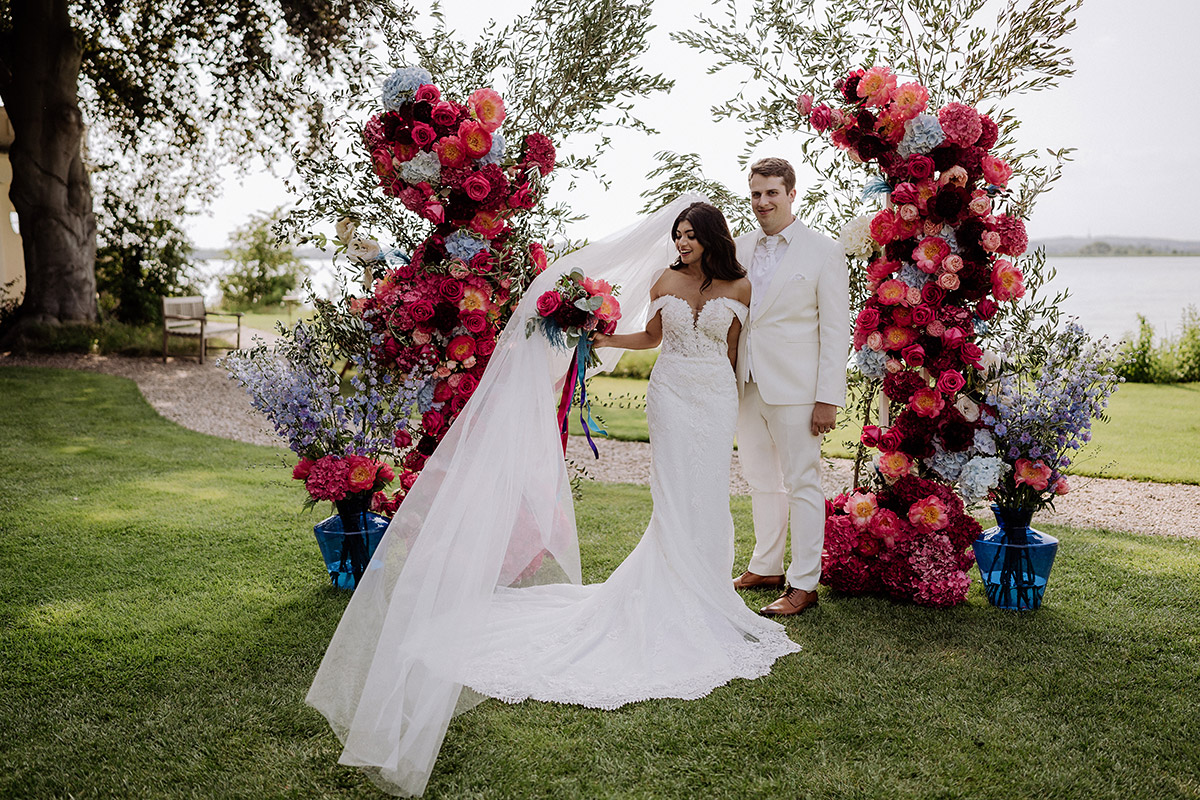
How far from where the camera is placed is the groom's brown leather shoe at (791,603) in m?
4.55

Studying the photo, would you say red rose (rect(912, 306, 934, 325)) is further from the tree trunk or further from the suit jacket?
the tree trunk

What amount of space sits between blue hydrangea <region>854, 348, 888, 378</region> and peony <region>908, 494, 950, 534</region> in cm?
74

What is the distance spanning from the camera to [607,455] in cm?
951

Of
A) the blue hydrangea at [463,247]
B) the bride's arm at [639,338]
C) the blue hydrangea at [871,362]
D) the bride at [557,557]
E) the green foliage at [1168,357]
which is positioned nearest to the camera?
the bride at [557,557]

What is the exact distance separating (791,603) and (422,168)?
3.07 meters

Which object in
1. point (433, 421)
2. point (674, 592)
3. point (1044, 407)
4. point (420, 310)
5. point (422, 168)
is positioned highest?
point (422, 168)

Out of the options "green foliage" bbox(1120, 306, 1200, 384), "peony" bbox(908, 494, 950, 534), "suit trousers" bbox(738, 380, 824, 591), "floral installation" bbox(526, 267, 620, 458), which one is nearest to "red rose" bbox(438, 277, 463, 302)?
"floral installation" bbox(526, 267, 620, 458)

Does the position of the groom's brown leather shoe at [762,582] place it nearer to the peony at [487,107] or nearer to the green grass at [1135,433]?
the green grass at [1135,433]

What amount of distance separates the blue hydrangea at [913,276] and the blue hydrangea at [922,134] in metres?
0.60

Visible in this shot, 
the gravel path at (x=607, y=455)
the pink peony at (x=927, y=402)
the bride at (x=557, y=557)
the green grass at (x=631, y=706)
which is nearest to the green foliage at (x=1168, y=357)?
the gravel path at (x=607, y=455)

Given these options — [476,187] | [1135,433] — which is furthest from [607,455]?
[1135,433]

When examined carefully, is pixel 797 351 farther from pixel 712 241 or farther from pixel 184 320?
pixel 184 320

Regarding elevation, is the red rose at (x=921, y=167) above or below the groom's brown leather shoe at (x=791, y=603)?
above

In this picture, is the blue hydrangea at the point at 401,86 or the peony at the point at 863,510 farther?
the peony at the point at 863,510
